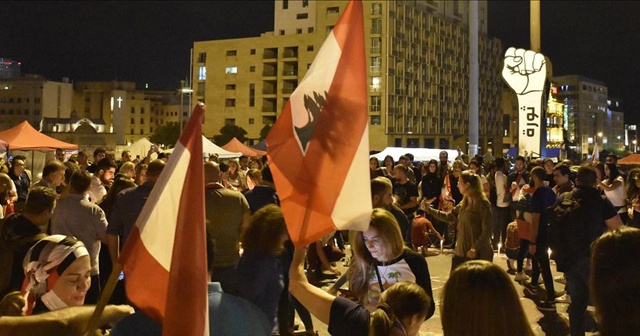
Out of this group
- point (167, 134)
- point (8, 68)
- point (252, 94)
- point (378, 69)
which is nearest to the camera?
point (378, 69)

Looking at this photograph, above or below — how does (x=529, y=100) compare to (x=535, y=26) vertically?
below

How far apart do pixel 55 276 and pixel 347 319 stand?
1.49m

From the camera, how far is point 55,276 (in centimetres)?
330

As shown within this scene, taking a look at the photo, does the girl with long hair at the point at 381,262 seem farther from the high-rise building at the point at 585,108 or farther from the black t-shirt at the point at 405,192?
the high-rise building at the point at 585,108

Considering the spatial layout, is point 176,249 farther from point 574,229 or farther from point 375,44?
point 375,44

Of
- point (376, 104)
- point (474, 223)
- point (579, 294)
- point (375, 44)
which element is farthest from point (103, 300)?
point (375, 44)

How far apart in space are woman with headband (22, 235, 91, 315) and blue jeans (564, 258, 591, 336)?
4.79 metres

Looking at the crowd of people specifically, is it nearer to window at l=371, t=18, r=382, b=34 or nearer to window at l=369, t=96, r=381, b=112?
window at l=369, t=96, r=381, b=112

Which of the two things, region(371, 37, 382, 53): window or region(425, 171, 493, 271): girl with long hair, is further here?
region(371, 37, 382, 53): window

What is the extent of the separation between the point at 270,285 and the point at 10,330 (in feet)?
6.03

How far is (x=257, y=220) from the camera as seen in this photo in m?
4.24

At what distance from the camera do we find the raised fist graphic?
18797 millimetres

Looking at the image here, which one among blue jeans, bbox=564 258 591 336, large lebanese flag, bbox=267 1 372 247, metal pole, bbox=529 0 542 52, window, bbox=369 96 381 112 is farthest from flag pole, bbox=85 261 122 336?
window, bbox=369 96 381 112

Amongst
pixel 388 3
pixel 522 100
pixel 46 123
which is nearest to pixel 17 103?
pixel 46 123
